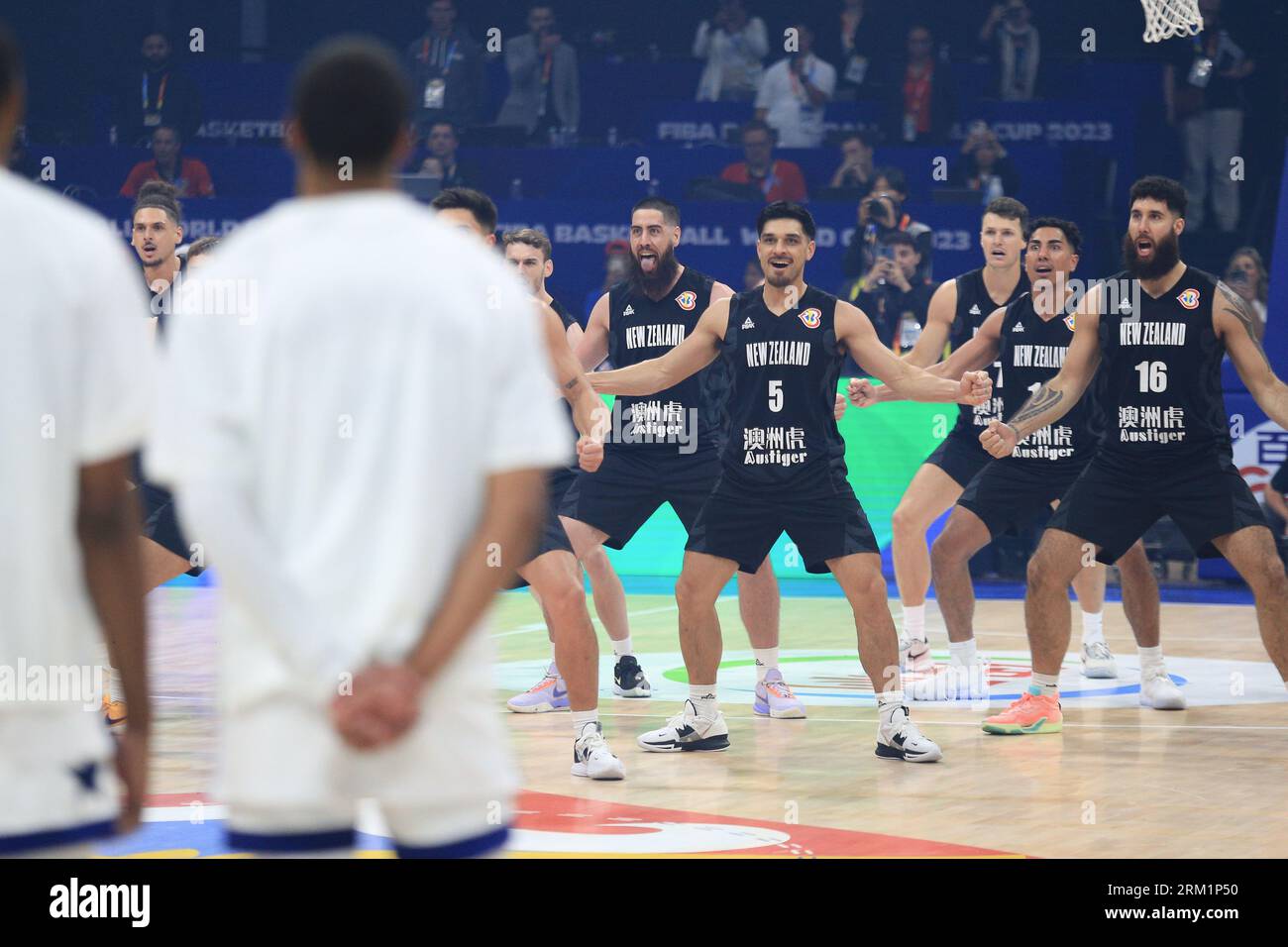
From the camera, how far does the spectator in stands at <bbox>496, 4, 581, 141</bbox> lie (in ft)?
61.9

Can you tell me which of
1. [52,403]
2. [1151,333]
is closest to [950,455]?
[1151,333]

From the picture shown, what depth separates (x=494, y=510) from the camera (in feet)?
8.94

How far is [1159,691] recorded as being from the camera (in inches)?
366

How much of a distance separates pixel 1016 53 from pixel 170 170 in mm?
8570

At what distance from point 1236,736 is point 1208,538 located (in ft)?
3.53

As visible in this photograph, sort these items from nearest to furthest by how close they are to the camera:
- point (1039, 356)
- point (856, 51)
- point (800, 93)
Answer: point (1039, 356) → point (800, 93) → point (856, 51)

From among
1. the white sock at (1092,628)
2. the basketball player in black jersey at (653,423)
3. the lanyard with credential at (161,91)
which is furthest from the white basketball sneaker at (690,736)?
the lanyard with credential at (161,91)

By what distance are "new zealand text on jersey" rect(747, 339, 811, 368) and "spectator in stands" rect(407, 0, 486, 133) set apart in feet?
37.3


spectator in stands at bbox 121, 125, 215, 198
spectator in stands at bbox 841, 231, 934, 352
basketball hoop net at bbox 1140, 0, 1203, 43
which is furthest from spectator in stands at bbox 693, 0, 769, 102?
basketball hoop net at bbox 1140, 0, 1203, 43

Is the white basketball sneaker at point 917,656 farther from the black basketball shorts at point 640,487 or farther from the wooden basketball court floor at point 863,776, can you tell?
the black basketball shorts at point 640,487

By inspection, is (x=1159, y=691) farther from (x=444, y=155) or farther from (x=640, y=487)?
(x=444, y=155)

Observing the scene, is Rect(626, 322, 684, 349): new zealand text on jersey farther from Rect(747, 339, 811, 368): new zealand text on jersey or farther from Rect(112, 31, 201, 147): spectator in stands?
Rect(112, 31, 201, 147): spectator in stands
